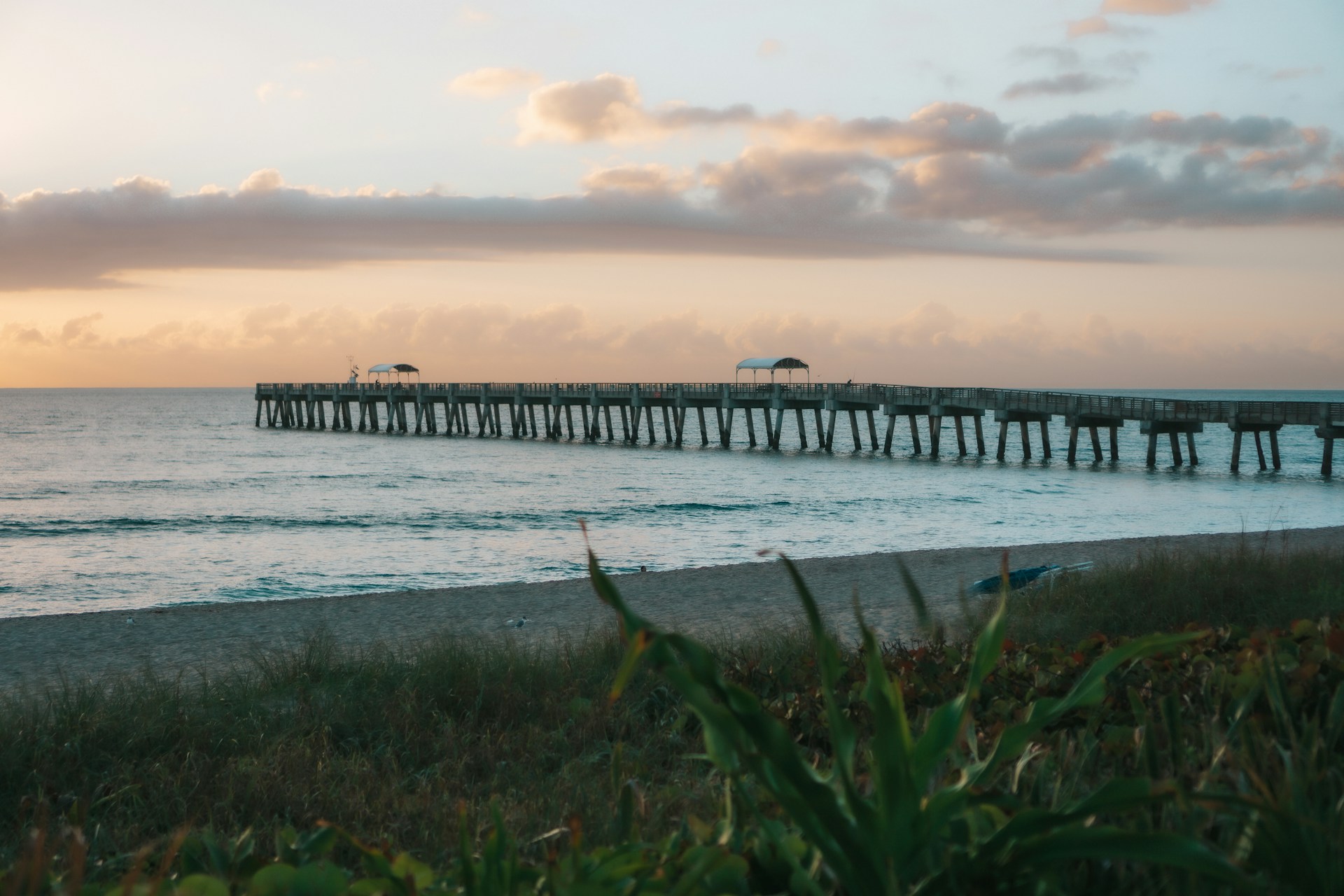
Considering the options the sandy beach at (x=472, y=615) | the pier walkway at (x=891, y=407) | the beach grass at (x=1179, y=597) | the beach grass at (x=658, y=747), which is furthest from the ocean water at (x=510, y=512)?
the beach grass at (x=658, y=747)

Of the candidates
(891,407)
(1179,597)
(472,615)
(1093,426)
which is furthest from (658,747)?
(891,407)

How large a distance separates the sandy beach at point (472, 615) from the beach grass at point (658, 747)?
2473 millimetres

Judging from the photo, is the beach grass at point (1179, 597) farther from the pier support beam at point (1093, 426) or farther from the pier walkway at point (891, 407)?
the pier support beam at point (1093, 426)

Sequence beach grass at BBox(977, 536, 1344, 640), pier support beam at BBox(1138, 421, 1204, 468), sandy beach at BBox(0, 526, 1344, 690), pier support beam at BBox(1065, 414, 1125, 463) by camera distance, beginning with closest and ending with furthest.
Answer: beach grass at BBox(977, 536, 1344, 640) < sandy beach at BBox(0, 526, 1344, 690) < pier support beam at BBox(1138, 421, 1204, 468) < pier support beam at BBox(1065, 414, 1125, 463)

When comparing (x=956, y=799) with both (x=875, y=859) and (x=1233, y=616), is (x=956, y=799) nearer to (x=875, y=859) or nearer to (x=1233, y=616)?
(x=875, y=859)

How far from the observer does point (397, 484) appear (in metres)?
43.1

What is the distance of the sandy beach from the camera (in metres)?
11.6

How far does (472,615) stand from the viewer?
48.1ft

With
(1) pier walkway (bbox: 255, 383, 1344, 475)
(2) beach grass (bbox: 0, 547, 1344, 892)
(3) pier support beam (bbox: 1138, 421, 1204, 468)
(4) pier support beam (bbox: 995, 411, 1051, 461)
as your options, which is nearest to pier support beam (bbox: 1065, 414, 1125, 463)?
(1) pier walkway (bbox: 255, 383, 1344, 475)

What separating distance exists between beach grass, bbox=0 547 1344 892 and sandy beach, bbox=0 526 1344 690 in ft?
8.11

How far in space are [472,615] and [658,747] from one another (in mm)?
9406

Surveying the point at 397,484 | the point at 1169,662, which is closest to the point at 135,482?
the point at 397,484

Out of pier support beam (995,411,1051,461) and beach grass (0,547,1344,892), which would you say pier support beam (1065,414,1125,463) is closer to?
pier support beam (995,411,1051,461)

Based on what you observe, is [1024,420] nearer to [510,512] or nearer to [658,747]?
[510,512]
